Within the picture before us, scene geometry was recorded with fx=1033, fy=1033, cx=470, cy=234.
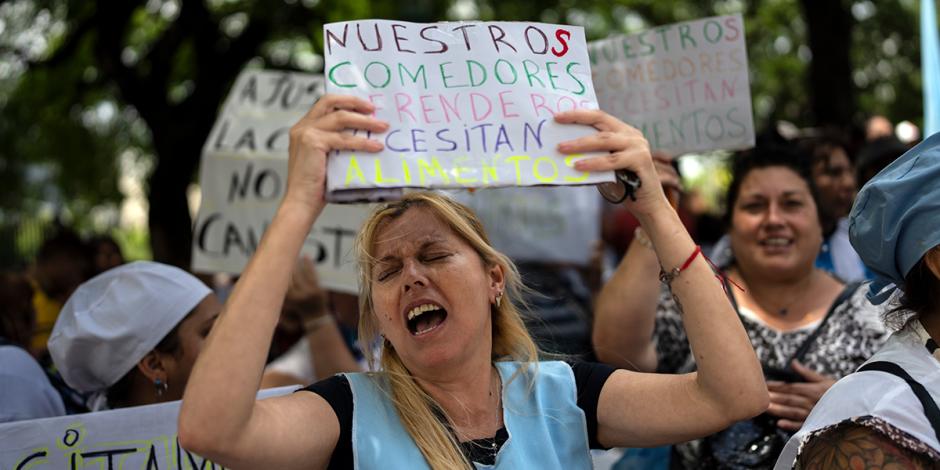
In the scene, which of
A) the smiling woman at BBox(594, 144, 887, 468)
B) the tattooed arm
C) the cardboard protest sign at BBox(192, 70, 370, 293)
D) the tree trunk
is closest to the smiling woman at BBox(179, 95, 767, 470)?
the tattooed arm

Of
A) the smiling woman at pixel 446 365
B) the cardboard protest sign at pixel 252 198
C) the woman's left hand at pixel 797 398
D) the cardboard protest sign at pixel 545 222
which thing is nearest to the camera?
the smiling woman at pixel 446 365

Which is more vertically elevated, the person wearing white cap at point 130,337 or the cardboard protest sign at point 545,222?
the person wearing white cap at point 130,337

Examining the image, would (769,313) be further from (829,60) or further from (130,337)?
(829,60)

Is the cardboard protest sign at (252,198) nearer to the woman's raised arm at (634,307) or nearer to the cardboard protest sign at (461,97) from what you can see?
the woman's raised arm at (634,307)

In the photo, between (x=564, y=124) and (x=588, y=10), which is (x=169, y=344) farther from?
(x=588, y=10)

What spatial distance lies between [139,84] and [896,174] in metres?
10.6

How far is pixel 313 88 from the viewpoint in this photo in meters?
5.00

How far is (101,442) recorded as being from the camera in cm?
288

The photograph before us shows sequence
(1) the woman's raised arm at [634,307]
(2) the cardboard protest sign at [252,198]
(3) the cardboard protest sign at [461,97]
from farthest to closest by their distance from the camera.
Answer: (2) the cardboard protest sign at [252,198]
(1) the woman's raised arm at [634,307]
(3) the cardboard protest sign at [461,97]

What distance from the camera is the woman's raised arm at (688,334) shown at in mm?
2305

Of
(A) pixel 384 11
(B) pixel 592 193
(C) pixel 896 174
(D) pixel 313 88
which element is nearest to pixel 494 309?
(C) pixel 896 174

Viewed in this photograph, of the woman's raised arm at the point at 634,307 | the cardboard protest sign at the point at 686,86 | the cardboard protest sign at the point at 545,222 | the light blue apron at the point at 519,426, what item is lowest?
the cardboard protest sign at the point at 545,222

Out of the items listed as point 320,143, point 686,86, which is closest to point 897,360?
point 320,143

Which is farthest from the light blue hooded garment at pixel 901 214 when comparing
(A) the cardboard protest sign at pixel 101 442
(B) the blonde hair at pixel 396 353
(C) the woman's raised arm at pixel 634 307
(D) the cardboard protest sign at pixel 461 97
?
(A) the cardboard protest sign at pixel 101 442
